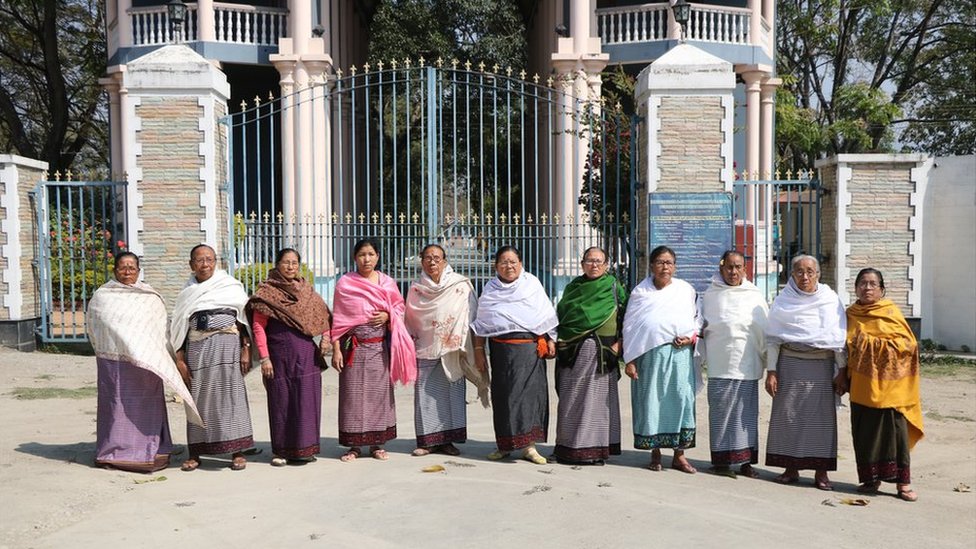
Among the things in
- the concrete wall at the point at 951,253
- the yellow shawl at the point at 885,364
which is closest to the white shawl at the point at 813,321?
the yellow shawl at the point at 885,364

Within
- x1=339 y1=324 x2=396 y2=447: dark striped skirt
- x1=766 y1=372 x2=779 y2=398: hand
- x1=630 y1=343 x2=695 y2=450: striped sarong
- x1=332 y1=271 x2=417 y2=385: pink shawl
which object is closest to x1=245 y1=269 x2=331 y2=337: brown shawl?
x1=332 y1=271 x2=417 y2=385: pink shawl

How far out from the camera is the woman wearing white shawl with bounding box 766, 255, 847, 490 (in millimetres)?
5379

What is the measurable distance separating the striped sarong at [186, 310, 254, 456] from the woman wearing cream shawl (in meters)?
0.08

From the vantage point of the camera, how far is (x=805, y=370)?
5.46 metres

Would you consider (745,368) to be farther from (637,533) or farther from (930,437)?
(930,437)

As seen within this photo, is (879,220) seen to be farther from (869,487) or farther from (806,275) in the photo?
(869,487)

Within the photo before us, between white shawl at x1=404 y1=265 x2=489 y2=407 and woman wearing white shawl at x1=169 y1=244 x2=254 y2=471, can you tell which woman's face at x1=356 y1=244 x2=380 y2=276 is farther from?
woman wearing white shawl at x1=169 y1=244 x2=254 y2=471

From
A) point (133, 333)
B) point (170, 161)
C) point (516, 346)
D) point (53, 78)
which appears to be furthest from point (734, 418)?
point (53, 78)

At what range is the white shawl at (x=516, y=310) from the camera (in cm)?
572

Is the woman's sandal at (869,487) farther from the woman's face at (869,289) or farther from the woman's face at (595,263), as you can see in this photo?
the woman's face at (595,263)

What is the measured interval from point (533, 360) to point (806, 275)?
65.2 inches

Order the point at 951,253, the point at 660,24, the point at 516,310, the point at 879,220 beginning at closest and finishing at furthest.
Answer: the point at 516,310
the point at 879,220
the point at 951,253
the point at 660,24

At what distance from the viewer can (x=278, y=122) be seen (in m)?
17.2

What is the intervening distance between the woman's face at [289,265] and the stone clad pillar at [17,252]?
5148mm
